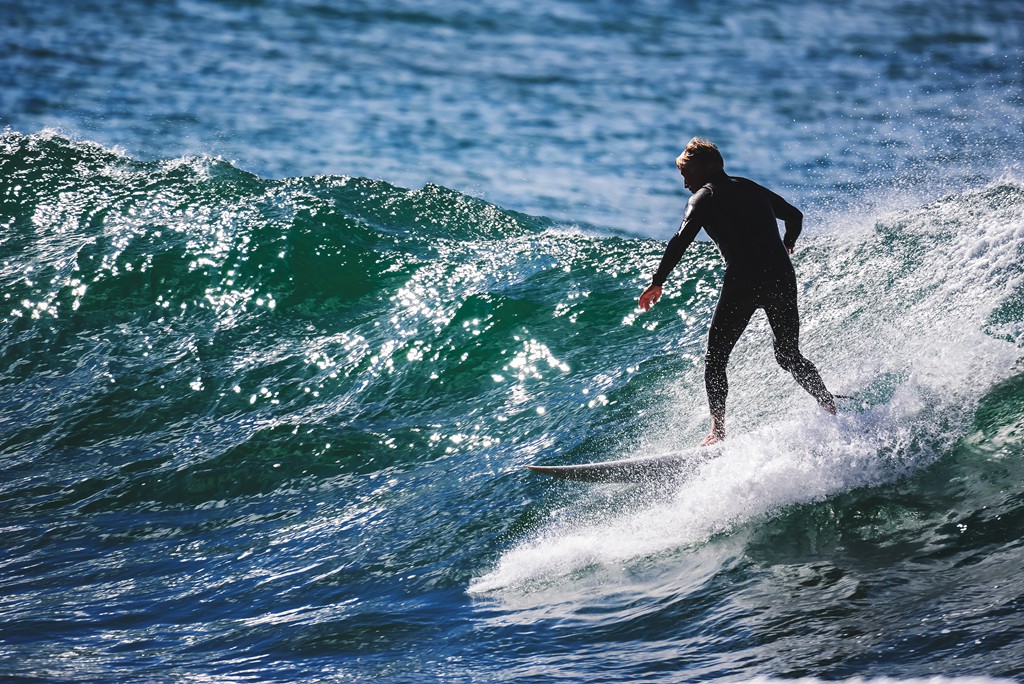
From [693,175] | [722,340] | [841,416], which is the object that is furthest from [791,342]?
[693,175]

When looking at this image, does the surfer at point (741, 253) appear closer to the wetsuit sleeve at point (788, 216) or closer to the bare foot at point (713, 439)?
the wetsuit sleeve at point (788, 216)

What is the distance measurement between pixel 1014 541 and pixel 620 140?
17705 millimetres

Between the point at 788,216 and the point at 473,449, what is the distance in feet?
9.32

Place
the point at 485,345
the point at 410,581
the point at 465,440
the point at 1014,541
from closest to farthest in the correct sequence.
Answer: the point at 1014,541
the point at 410,581
the point at 465,440
the point at 485,345

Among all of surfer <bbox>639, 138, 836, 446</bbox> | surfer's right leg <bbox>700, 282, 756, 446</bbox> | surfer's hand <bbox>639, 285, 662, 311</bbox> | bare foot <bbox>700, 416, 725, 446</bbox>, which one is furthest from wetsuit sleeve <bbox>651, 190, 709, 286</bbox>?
bare foot <bbox>700, 416, 725, 446</bbox>

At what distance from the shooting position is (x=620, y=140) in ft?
71.6

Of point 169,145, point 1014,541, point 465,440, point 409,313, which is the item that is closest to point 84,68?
point 169,145

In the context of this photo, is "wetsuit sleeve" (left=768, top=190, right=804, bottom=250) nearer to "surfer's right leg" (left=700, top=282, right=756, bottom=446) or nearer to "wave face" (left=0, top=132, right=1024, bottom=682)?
"surfer's right leg" (left=700, top=282, right=756, bottom=446)

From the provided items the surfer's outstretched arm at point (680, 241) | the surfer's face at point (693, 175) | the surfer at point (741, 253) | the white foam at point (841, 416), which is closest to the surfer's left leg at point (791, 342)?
the surfer at point (741, 253)

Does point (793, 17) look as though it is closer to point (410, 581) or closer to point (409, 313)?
point (409, 313)

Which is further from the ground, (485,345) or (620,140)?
(620,140)

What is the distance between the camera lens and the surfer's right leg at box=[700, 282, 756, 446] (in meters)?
6.11

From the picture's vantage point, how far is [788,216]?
6262mm

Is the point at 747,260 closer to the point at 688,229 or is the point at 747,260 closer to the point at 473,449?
the point at 688,229
